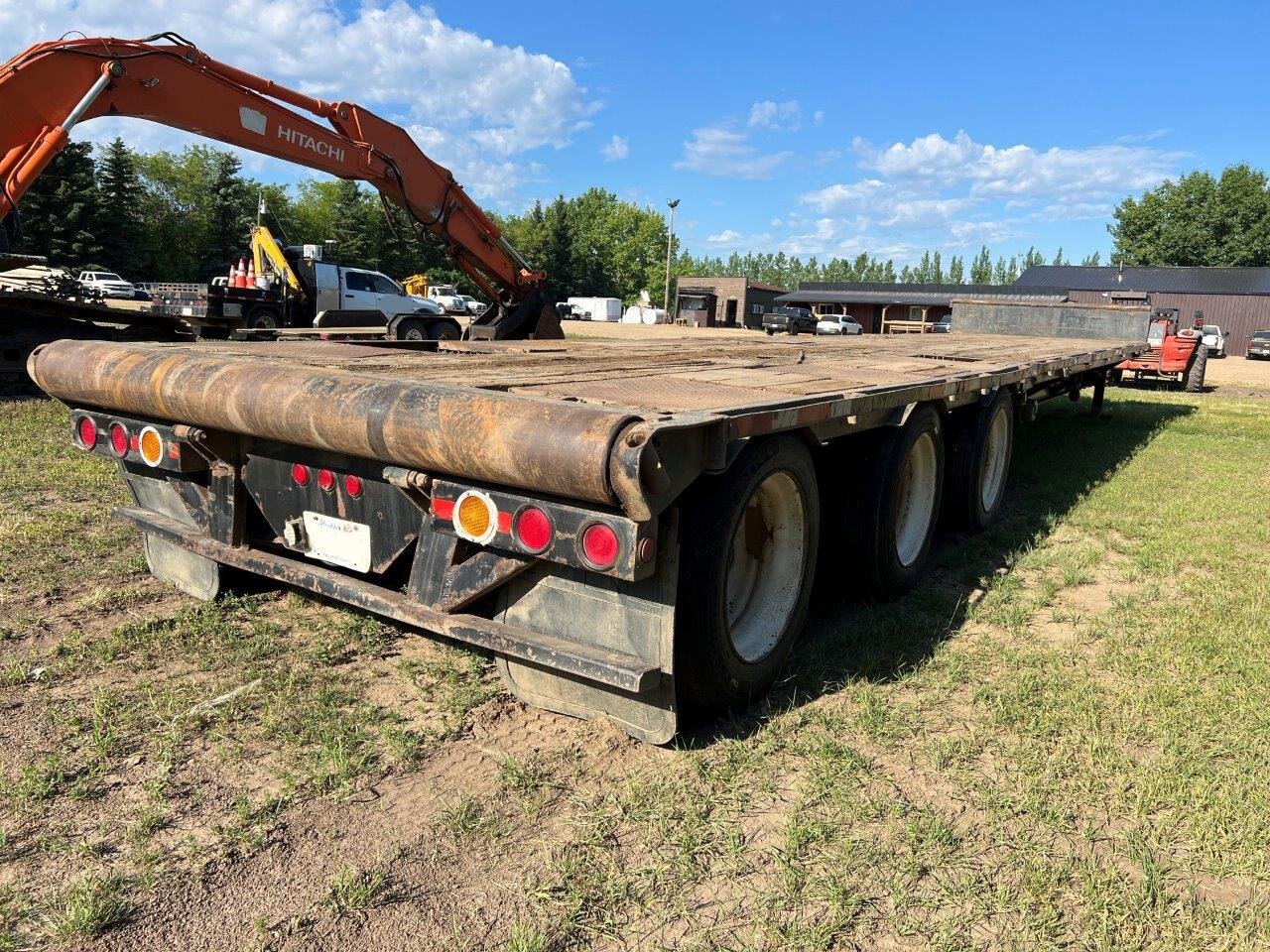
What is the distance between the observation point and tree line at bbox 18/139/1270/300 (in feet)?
156

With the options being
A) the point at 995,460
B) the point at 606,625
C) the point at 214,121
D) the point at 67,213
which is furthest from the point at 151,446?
the point at 67,213

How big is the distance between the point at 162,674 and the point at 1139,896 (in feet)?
11.4

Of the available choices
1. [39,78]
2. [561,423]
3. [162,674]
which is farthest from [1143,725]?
[39,78]

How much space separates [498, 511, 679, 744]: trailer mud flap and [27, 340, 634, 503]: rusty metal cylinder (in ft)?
1.34

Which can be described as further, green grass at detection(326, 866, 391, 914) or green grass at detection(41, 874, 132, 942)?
green grass at detection(326, 866, 391, 914)

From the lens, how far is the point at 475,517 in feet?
8.94

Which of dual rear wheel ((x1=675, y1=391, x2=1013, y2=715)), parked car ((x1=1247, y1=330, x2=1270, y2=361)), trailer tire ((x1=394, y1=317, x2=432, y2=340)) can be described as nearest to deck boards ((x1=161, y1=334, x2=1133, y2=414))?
dual rear wheel ((x1=675, y1=391, x2=1013, y2=715))

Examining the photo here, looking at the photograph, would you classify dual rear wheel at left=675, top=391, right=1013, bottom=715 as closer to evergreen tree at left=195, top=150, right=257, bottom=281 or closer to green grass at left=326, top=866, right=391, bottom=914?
green grass at left=326, top=866, right=391, bottom=914

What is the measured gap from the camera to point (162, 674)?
345 cm

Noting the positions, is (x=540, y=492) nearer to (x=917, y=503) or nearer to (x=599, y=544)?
(x=599, y=544)

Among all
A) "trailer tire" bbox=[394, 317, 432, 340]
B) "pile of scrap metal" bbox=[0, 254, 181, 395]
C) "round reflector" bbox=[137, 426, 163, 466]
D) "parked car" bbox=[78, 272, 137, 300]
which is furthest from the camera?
"parked car" bbox=[78, 272, 137, 300]

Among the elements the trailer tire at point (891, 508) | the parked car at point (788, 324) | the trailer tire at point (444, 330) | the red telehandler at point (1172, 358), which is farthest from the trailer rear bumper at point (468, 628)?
the parked car at point (788, 324)

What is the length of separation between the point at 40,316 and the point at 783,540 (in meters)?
11.2

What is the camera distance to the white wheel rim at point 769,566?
345 cm
